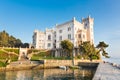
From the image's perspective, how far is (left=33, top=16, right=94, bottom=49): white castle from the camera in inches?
2653

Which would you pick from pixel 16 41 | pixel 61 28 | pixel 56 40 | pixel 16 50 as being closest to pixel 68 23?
pixel 61 28

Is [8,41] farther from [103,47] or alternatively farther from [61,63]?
[103,47]

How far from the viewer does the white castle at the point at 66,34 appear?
67375 millimetres

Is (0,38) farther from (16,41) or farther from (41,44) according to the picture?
(41,44)

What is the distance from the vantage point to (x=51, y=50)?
71.8 m

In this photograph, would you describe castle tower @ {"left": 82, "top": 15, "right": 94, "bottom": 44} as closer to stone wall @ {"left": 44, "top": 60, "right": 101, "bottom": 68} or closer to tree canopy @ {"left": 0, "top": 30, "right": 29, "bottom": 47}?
stone wall @ {"left": 44, "top": 60, "right": 101, "bottom": 68}

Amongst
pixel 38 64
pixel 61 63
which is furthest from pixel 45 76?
pixel 61 63

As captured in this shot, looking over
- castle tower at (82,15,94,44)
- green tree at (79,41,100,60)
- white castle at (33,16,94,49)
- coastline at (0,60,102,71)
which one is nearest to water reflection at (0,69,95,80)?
coastline at (0,60,102,71)

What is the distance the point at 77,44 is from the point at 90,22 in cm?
1680

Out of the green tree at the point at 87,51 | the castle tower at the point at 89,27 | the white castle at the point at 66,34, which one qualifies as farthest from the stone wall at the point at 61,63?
the castle tower at the point at 89,27

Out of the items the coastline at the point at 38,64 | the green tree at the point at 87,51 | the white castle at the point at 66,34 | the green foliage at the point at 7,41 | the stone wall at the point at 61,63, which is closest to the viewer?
the coastline at the point at 38,64

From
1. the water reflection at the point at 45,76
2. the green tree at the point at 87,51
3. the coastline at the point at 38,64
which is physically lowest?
the water reflection at the point at 45,76

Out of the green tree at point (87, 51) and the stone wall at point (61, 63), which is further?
the green tree at point (87, 51)

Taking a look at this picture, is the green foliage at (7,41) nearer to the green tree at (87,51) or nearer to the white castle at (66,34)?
the white castle at (66,34)
